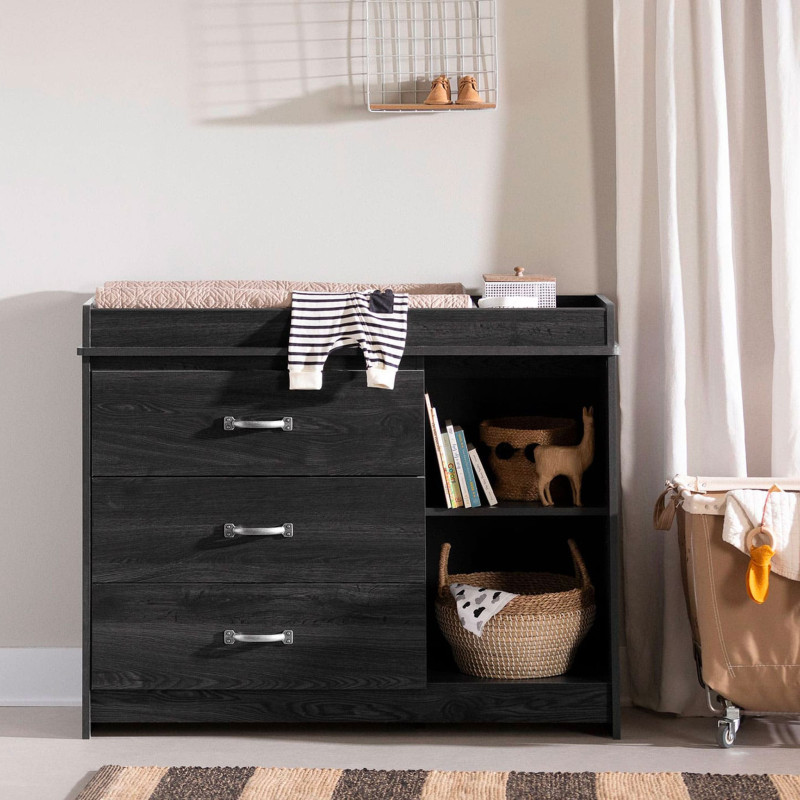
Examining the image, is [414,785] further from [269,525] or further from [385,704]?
[269,525]

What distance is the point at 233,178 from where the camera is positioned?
246 cm

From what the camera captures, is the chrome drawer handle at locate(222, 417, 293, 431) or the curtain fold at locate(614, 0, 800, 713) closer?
the chrome drawer handle at locate(222, 417, 293, 431)

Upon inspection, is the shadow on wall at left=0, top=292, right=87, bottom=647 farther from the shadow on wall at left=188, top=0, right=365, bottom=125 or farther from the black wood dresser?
the shadow on wall at left=188, top=0, right=365, bottom=125

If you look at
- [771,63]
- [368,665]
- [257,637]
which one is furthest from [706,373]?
[257,637]

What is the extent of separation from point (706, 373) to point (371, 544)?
0.91 m

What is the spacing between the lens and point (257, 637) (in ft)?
6.79

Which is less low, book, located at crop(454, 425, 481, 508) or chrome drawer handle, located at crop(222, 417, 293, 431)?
chrome drawer handle, located at crop(222, 417, 293, 431)

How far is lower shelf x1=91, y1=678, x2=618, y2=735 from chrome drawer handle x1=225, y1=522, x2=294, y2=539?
0.36 m

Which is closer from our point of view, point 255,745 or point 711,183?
point 255,745

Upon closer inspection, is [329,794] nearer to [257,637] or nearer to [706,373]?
[257,637]

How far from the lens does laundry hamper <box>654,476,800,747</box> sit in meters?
1.97

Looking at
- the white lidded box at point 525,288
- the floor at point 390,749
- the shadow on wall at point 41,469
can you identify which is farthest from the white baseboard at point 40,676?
the white lidded box at point 525,288

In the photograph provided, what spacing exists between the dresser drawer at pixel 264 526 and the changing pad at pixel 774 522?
2.13ft

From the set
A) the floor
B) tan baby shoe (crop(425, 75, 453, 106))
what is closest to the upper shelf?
tan baby shoe (crop(425, 75, 453, 106))
